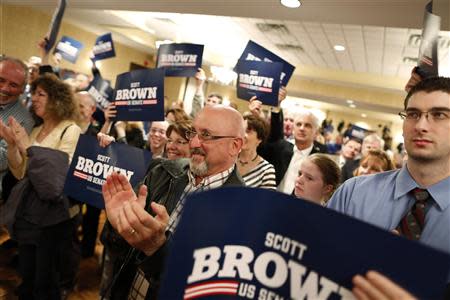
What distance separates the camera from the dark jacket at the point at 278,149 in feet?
11.1

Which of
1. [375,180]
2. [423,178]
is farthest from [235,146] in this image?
[423,178]

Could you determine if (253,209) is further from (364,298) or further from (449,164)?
(449,164)

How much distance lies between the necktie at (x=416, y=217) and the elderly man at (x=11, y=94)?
2344 millimetres

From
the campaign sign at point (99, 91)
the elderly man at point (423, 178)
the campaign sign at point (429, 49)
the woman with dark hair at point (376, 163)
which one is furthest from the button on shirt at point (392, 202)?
the campaign sign at point (99, 91)

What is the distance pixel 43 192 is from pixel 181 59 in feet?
6.82

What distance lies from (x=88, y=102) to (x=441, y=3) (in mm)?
3244

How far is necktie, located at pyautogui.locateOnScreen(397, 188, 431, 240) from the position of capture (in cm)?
117

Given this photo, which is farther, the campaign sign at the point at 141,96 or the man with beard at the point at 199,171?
the campaign sign at the point at 141,96

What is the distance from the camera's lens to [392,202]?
1.27m

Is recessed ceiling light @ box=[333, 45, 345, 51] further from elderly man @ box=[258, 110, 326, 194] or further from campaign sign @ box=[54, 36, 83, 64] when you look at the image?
campaign sign @ box=[54, 36, 83, 64]

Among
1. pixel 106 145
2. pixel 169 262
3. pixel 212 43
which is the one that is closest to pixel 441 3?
pixel 106 145

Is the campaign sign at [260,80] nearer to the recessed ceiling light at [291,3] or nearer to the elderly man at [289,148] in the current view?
the elderly man at [289,148]

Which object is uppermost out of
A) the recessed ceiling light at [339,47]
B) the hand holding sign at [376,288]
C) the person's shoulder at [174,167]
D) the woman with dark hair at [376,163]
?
the recessed ceiling light at [339,47]

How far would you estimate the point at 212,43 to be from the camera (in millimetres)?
9375
